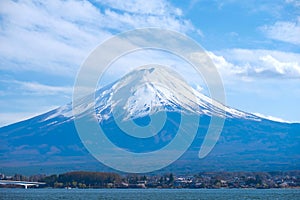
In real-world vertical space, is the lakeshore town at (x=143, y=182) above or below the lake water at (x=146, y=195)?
above

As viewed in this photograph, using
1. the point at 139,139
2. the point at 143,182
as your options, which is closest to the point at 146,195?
the point at 143,182

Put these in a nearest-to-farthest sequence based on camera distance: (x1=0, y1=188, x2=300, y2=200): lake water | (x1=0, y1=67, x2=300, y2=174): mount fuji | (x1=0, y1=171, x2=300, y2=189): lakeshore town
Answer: (x1=0, y1=188, x2=300, y2=200): lake water, (x1=0, y1=171, x2=300, y2=189): lakeshore town, (x1=0, y1=67, x2=300, y2=174): mount fuji

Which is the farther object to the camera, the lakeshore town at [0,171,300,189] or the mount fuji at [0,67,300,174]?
the mount fuji at [0,67,300,174]

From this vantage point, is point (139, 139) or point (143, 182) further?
point (139, 139)

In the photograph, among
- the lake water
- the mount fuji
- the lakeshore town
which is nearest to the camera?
the lake water

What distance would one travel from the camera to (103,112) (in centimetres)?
11638

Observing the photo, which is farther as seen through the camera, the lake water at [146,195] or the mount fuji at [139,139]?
the mount fuji at [139,139]

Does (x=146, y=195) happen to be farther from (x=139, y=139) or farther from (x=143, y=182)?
(x=139, y=139)

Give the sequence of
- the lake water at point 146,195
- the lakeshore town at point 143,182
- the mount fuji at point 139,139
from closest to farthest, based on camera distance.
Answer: the lake water at point 146,195, the lakeshore town at point 143,182, the mount fuji at point 139,139

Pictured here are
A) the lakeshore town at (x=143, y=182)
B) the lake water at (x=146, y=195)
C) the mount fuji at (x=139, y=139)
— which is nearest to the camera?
the lake water at (x=146, y=195)

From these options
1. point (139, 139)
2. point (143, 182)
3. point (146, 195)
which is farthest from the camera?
point (139, 139)

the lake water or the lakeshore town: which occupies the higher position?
the lakeshore town

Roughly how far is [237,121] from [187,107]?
11.4m

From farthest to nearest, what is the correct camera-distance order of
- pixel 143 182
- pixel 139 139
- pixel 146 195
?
pixel 139 139
pixel 143 182
pixel 146 195
